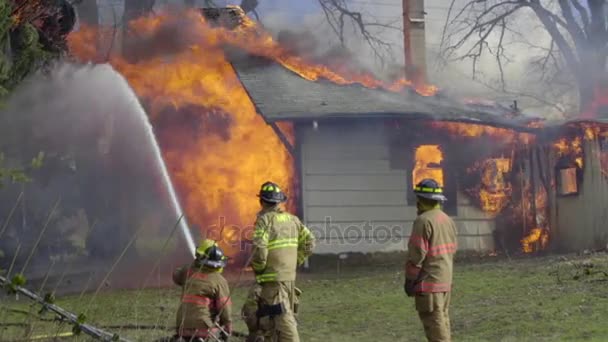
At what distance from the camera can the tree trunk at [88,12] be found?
22469 millimetres

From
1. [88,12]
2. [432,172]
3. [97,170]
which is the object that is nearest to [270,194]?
[432,172]

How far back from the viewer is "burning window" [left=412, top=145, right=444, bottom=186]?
18.9 meters

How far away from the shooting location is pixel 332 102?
18.6m

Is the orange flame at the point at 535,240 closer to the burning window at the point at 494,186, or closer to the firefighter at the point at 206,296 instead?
the burning window at the point at 494,186

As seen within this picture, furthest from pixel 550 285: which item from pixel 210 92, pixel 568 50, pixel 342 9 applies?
pixel 568 50

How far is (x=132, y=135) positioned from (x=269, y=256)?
468 inches

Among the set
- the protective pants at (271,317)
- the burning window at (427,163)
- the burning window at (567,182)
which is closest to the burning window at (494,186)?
the burning window at (427,163)

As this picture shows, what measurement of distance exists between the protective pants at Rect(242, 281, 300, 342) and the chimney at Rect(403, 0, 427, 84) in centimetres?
1652

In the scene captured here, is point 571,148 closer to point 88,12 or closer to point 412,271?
point 88,12

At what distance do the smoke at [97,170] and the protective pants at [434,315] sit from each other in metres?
11.5

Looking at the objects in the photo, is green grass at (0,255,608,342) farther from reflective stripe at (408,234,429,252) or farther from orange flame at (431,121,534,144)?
orange flame at (431,121,534,144)

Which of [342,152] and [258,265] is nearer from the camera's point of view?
[258,265]

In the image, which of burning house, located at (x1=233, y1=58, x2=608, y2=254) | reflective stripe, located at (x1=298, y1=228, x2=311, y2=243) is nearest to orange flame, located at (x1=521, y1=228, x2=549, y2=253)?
burning house, located at (x1=233, y1=58, x2=608, y2=254)

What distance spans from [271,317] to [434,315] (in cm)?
137
